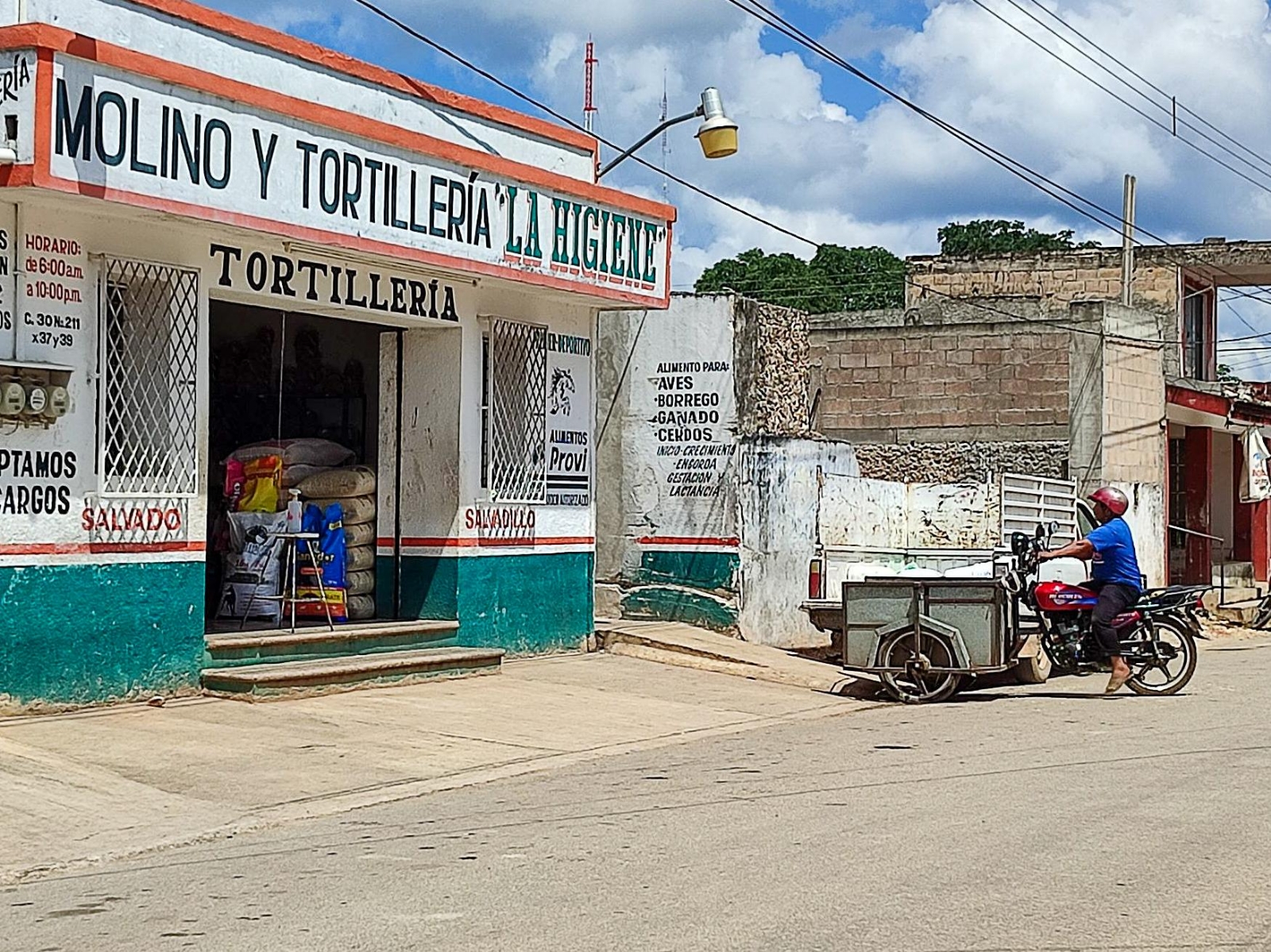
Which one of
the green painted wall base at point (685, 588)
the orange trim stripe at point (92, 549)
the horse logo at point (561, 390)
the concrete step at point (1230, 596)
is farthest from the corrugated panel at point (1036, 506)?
the orange trim stripe at point (92, 549)

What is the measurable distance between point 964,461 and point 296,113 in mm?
15851

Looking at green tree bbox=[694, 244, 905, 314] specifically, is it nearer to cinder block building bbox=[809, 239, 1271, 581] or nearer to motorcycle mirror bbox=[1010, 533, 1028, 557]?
cinder block building bbox=[809, 239, 1271, 581]

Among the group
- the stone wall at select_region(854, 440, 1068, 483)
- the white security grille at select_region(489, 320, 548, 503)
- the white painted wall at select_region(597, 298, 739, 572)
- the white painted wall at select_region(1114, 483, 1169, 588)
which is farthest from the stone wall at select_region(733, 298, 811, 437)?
the white painted wall at select_region(1114, 483, 1169, 588)

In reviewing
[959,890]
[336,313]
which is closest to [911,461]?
[336,313]

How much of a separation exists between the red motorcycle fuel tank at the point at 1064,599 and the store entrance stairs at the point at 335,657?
5063mm

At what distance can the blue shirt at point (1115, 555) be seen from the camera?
1529 cm

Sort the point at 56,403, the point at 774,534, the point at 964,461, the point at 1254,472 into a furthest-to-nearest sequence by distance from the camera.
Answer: the point at 1254,472 < the point at 964,461 < the point at 774,534 < the point at 56,403

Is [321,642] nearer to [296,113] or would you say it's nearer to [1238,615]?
[296,113]

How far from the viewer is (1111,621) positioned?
50.3 feet

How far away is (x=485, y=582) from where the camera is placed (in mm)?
16219

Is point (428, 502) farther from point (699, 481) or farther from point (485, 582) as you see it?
point (699, 481)

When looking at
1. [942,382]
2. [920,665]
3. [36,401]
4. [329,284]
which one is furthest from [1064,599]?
[942,382]

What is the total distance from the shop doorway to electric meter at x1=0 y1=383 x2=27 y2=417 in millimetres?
4163

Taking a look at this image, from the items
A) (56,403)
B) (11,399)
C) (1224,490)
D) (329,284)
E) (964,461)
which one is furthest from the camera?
(1224,490)
